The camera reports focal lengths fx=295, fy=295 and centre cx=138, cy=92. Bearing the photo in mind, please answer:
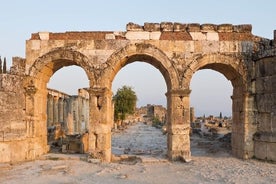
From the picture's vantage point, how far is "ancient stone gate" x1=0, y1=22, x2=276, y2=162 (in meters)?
9.70

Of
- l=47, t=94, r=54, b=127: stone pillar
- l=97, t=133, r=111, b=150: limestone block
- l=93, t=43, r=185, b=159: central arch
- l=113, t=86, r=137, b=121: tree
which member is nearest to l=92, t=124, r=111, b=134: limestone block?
l=97, t=133, r=111, b=150: limestone block

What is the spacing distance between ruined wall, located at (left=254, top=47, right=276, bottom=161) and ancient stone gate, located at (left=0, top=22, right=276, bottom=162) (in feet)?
0.10

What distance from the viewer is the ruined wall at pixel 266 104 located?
30.9 feet

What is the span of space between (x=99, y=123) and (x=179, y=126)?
2.66 metres

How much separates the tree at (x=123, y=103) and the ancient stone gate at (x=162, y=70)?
25290 millimetres

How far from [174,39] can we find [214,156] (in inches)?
174

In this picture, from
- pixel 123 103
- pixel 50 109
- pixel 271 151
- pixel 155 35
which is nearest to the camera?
pixel 271 151

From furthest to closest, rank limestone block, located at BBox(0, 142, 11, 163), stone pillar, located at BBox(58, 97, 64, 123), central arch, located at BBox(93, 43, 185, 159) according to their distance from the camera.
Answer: stone pillar, located at BBox(58, 97, 64, 123), central arch, located at BBox(93, 43, 185, 159), limestone block, located at BBox(0, 142, 11, 163)

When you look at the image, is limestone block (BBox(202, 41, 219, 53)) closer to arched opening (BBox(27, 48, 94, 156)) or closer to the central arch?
the central arch

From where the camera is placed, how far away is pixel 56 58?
33.0ft

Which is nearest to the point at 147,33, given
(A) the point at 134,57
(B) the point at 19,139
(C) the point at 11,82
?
(A) the point at 134,57

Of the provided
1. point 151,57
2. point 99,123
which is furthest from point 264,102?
point 99,123

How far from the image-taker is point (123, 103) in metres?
35.8

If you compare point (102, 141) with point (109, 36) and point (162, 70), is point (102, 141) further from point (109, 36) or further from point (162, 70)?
point (109, 36)
